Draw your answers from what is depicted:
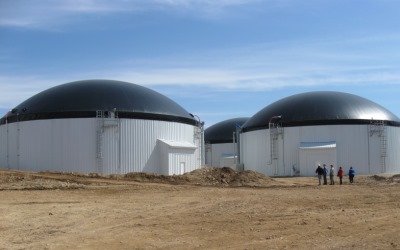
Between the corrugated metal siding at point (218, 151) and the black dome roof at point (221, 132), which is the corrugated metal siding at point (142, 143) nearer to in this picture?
the corrugated metal siding at point (218, 151)

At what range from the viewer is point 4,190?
81.8 feet

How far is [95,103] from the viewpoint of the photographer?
129ft

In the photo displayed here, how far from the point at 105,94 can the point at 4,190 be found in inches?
663

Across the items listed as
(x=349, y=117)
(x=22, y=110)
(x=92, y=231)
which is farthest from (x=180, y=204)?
(x=349, y=117)

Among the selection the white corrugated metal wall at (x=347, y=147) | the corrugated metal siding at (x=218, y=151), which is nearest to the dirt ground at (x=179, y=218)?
the white corrugated metal wall at (x=347, y=147)

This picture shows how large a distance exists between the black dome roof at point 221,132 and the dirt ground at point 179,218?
153ft

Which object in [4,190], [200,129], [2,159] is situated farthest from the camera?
[200,129]

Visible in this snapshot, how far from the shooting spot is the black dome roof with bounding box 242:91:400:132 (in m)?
49.2

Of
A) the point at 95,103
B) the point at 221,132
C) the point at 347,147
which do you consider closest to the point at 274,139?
the point at 347,147

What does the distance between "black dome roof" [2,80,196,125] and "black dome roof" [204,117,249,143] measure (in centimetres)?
3046

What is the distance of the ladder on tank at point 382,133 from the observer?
161ft

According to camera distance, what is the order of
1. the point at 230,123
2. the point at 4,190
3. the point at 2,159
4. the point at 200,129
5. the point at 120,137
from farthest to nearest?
1. the point at 230,123
2. the point at 200,129
3. the point at 2,159
4. the point at 120,137
5. the point at 4,190

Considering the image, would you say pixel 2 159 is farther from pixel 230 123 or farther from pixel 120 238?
pixel 230 123

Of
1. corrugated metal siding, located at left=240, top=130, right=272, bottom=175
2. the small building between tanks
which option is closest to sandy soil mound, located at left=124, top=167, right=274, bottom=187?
corrugated metal siding, located at left=240, top=130, right=272, bottom=175
